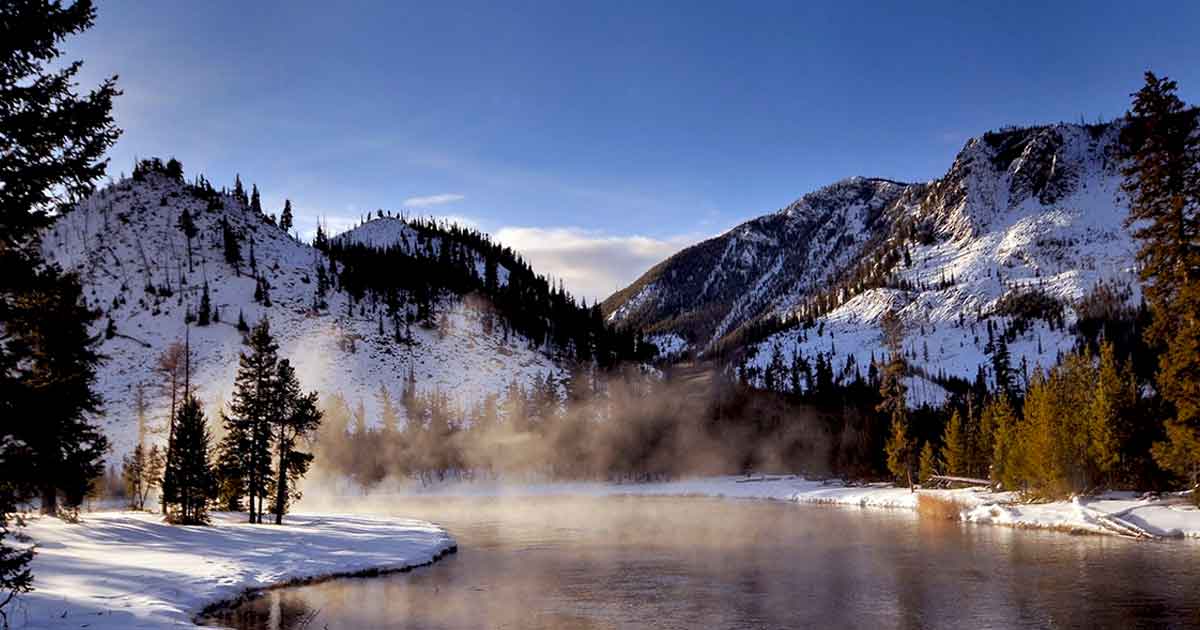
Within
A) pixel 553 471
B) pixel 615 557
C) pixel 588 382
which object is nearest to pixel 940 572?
pixel 615 557

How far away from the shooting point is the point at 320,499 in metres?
107

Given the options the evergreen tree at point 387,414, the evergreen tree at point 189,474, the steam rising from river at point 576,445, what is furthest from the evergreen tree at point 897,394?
the evergreen tree at point 387,414

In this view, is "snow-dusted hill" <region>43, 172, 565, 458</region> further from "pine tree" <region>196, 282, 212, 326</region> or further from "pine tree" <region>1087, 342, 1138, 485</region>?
"pine tree" <region>1087, 342, 1138, 485</region>

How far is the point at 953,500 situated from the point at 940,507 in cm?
143

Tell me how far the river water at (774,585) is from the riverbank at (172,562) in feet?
6.58

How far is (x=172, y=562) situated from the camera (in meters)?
33.8

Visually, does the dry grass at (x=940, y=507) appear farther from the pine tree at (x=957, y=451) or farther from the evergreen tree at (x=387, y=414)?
the evergreen tree at (x=387, y=414)

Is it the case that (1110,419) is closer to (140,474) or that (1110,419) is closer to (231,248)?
(140,474)

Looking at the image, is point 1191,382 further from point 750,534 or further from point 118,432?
point 118,432

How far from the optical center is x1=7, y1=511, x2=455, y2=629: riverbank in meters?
23.3

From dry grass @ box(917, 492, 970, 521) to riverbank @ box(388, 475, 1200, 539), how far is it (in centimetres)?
9

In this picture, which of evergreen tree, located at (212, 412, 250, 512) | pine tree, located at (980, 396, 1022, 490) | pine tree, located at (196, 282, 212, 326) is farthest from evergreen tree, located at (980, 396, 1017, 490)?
pine tree, located at (196, 282, 212, 326)

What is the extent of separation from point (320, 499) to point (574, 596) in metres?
86.3

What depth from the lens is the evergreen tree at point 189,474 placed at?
47.4 meters
